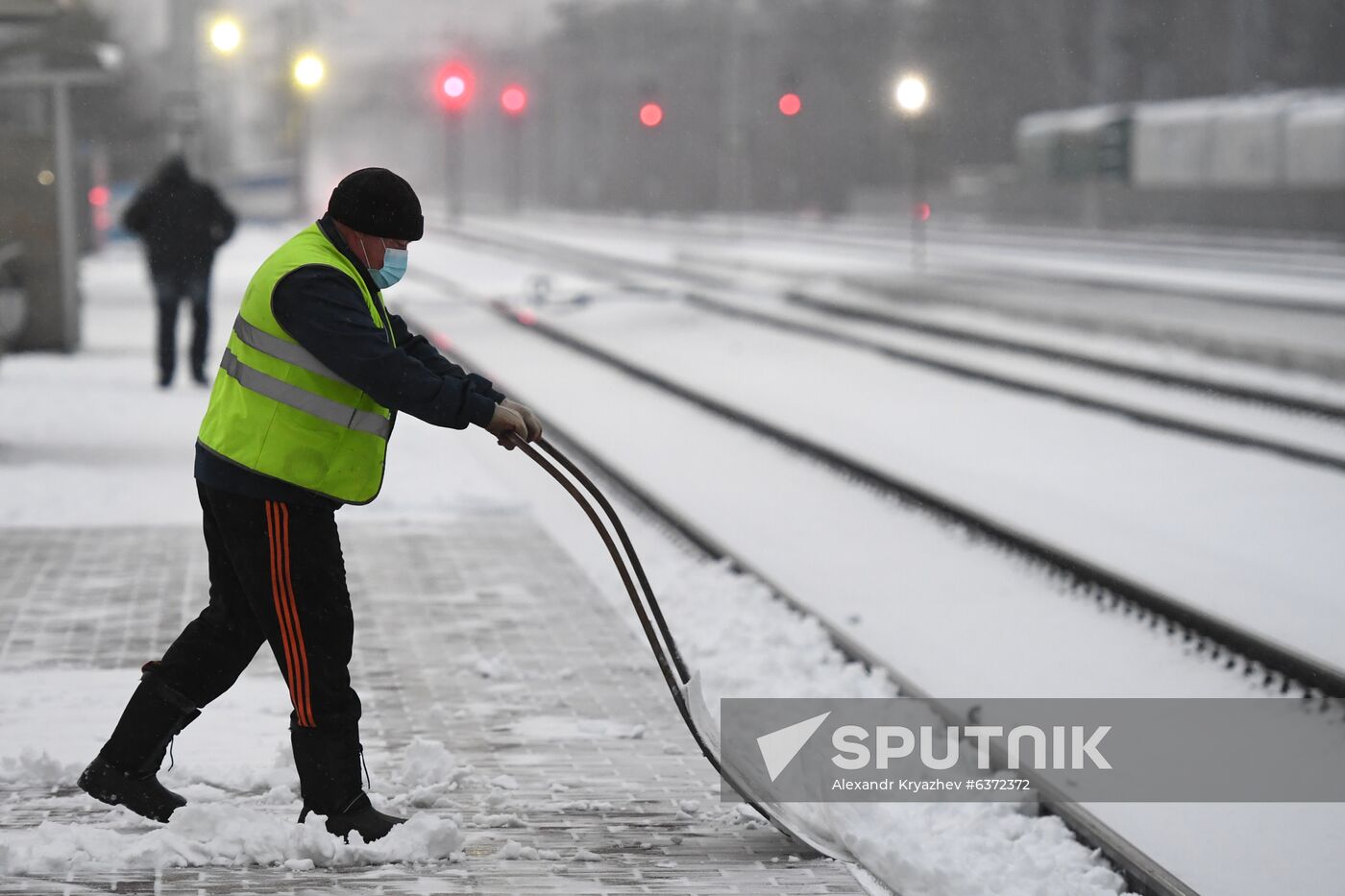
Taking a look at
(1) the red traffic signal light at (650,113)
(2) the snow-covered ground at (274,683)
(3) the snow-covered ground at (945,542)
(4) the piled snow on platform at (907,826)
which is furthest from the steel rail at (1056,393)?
(1) the red traffic signal light at (650,113)

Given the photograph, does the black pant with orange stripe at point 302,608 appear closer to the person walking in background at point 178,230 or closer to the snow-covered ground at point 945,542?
the snow-covered ground at point 945,542

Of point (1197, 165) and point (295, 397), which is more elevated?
point (1197, 165)

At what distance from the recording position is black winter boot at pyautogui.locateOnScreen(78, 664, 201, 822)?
192 inches

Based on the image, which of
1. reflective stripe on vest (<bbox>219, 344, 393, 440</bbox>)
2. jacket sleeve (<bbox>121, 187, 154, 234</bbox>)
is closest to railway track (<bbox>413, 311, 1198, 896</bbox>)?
reflective stripe on vest (<bbox>219, 344, 393, 440</bbox>)

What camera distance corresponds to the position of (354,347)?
14.6 ft

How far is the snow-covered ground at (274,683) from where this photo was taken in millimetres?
4738

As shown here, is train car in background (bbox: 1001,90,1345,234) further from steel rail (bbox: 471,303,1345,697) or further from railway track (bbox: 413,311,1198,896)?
railway track (bbox: 413,311,1198,896)

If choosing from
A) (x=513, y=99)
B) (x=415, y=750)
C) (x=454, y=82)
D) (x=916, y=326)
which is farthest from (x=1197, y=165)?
(x=415, y=750)

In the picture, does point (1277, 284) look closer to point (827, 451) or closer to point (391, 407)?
point (827, 451)

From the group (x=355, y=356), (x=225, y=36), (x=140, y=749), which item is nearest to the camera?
(x=355, y=356)

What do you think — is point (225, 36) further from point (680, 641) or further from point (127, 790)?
point (127, 790)

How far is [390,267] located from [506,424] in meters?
0.52

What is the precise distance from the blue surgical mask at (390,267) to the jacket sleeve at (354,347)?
0.70ft

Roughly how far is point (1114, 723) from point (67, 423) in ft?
29.7
